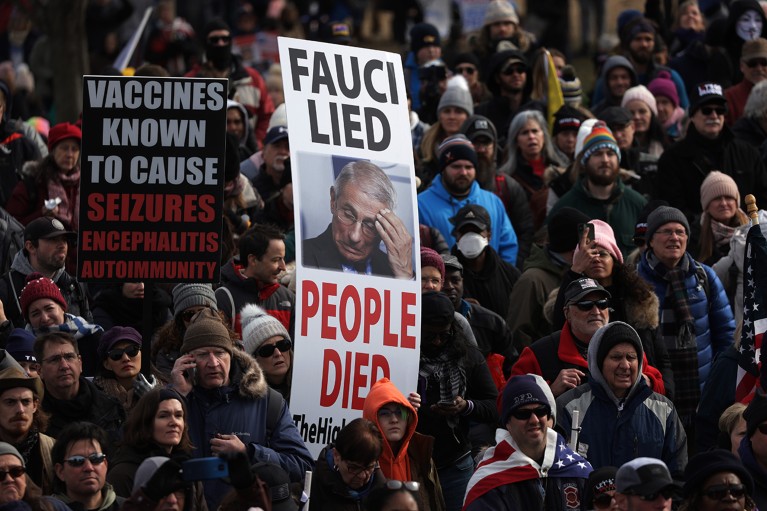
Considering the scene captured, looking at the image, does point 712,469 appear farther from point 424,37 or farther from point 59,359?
point 424,37

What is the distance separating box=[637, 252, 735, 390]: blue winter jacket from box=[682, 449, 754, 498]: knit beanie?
2.78m

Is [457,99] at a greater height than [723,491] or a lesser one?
greater

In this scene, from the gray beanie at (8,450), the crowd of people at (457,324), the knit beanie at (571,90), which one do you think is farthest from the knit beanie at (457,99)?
the gray beanie at (8,450)

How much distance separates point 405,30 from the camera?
79.6 ft

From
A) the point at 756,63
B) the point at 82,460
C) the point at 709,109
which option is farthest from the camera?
the point at 756,63

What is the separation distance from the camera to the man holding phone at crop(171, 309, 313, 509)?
898 centimetres

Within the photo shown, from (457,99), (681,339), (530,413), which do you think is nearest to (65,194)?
(457,99)

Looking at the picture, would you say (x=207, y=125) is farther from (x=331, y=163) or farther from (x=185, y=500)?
(x=185, y=500)

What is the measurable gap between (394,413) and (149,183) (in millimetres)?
1733

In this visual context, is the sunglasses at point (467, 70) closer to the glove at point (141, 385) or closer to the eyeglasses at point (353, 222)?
the eyeglasses at point (353, 222)

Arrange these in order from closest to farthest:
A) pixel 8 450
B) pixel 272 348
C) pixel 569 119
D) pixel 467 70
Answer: pixel 8 450
pixel 272 348
pixel 569 119
pixel 467 70

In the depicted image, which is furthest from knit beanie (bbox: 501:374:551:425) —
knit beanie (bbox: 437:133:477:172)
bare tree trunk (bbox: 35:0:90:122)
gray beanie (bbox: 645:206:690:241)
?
bare tree trunk (bbox: 35:0:90:122)

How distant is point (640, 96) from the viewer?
49.6ft

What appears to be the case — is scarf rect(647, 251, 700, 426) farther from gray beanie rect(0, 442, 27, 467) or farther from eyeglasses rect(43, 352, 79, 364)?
gray beanie rect(0, 442, 27, 467)
